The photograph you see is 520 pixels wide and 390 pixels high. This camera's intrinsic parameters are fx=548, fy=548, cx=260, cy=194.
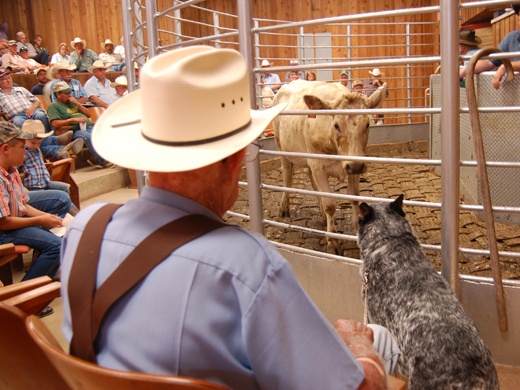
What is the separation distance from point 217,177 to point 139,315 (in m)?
0.39

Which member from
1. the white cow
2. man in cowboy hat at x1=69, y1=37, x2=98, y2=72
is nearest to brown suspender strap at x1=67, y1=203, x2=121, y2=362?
the white cow

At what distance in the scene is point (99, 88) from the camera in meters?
10.2

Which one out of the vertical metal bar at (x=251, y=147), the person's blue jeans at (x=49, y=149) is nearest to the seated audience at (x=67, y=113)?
the person's blue jeans at (x=49, y=149)

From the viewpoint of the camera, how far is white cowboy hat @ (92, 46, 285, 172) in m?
1.26

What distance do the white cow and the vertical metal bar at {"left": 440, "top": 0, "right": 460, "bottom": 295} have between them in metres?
1.77

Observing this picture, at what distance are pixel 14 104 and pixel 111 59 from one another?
17.6ft

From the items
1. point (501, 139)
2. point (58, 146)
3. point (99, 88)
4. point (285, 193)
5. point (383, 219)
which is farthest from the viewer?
point (99, 88)

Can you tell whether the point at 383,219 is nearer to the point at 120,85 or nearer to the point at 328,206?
the point at 328,206

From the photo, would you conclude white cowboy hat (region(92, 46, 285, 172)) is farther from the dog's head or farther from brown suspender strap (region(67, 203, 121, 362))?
the dog's head

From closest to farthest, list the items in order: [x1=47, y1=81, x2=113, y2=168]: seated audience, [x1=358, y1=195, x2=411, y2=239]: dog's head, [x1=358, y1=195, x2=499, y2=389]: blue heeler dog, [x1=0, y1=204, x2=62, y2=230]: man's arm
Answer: [x1=358, y1=195, x2=499, y2=389]: blue heeler dog, [x1=358, y1=195, x2=411, y2=239]: dog's head, [x1=0, y1=204, x2=62, y2=230]: man's arm, [x1=47, y1=81, x2=113, y2=168]: seated audience

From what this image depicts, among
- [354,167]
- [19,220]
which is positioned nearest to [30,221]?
[19,220]

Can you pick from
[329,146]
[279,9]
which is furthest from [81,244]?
[279,9]

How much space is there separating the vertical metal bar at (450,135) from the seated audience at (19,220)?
113 inches

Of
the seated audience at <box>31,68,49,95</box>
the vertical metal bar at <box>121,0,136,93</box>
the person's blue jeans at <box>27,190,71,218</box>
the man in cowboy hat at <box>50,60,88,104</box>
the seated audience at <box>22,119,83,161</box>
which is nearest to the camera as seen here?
the person's blue jeans at <box>27,190,71,218</box>
